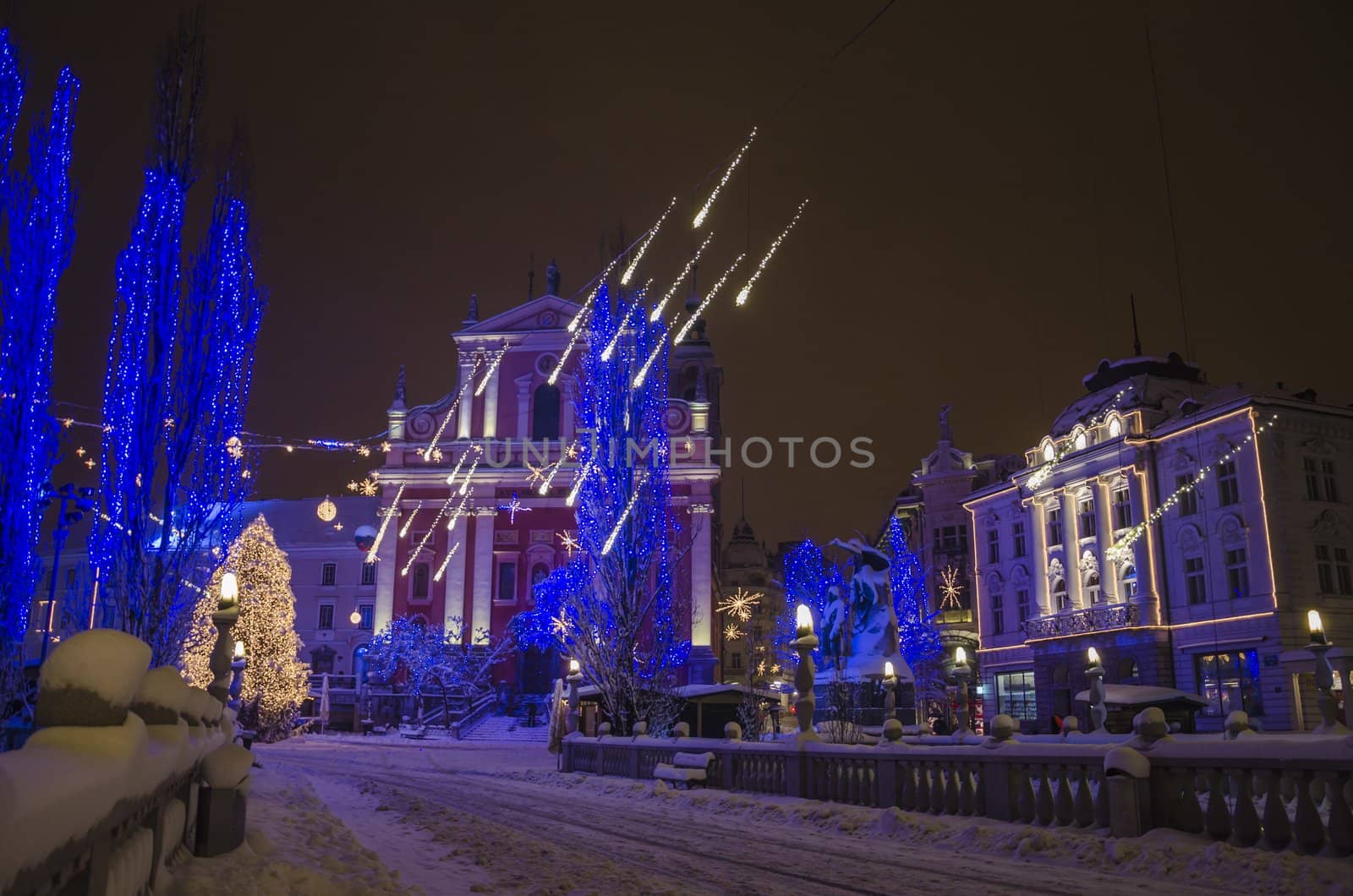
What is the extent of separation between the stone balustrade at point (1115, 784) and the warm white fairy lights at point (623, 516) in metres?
11.6

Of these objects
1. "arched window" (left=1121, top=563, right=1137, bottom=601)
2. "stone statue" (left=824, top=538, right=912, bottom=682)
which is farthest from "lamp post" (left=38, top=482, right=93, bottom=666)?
"arched window" (left=1121, top=563, right=1137, bottom=601)

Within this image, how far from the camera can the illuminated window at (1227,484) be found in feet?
117

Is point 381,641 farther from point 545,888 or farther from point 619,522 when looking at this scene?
point 545,888

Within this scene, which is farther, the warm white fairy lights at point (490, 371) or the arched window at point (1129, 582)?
the warm white fairy lights at point (490, 371)

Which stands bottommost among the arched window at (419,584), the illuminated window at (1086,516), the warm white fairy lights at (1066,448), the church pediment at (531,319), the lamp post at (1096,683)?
the lamp post at (1096,683)

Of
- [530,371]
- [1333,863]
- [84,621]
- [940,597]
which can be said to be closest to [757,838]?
[1333,863]

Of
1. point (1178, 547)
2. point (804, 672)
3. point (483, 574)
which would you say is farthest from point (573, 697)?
point (483, 574)

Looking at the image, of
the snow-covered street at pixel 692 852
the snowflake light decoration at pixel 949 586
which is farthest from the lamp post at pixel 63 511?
the snowflake light decoration at pixel 949 586

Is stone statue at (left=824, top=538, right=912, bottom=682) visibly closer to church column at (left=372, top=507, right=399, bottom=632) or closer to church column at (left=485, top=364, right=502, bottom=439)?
church column at (left=485, top=364, right=502, bottom=439)

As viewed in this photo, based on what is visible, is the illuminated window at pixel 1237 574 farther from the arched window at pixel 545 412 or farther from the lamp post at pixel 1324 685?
the arched window at pixel 545 412

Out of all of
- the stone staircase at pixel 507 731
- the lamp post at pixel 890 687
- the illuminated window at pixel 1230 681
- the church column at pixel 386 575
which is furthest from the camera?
the church column at pixel 386 575

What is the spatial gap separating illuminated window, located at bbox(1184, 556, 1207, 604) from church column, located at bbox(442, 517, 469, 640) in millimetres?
30274

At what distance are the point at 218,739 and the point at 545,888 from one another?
3.55 metres

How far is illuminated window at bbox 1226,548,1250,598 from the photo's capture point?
35062mm
